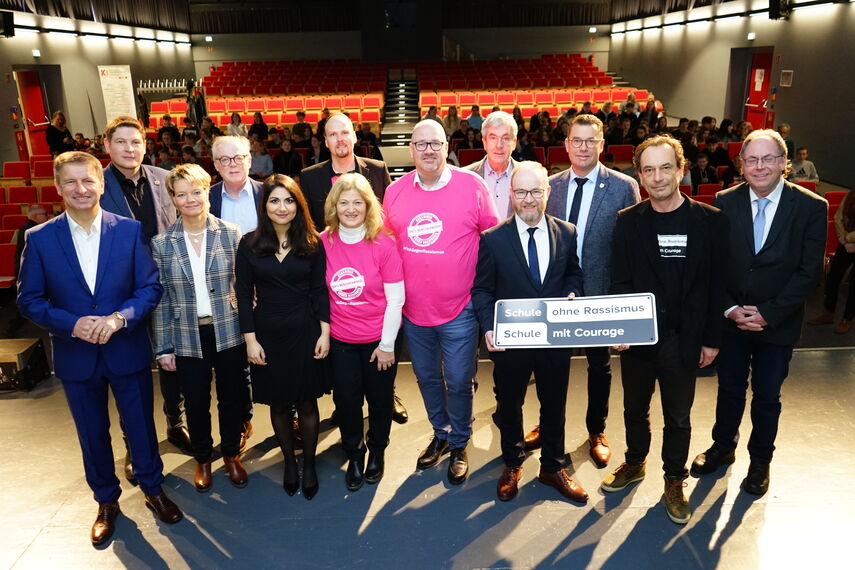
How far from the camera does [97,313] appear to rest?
96.2 inches

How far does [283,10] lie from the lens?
2100cm

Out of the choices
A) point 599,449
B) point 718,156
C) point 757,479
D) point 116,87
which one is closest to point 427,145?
point 599,449

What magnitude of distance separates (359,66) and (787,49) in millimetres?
12227

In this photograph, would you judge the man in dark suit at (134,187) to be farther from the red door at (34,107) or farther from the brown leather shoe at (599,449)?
the red door at (34,107)

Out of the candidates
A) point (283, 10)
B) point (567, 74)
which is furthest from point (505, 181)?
point (283, 10)

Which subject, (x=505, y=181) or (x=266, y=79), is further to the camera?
(x=266, y=79)

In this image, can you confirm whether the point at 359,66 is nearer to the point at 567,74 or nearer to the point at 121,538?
the point at 567,74

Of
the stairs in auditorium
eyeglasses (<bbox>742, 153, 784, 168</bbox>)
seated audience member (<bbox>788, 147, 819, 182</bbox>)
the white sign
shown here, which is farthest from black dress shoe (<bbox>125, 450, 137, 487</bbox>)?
the white sign

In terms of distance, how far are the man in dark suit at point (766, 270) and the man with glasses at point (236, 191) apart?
7.70ft

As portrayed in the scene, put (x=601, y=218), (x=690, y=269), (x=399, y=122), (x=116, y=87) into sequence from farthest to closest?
1. (x=399, y=122)
2. (x=116, y=87)
3. (x=601, y=218)
4. (x=690, y=269)

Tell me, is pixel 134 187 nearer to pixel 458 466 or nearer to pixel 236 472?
pixel 236 472

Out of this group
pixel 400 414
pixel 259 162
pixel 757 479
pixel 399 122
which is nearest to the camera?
pixel 757 479

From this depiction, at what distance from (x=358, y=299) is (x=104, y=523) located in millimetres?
A: 1503

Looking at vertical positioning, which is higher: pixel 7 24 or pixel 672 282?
pixel 7 24
